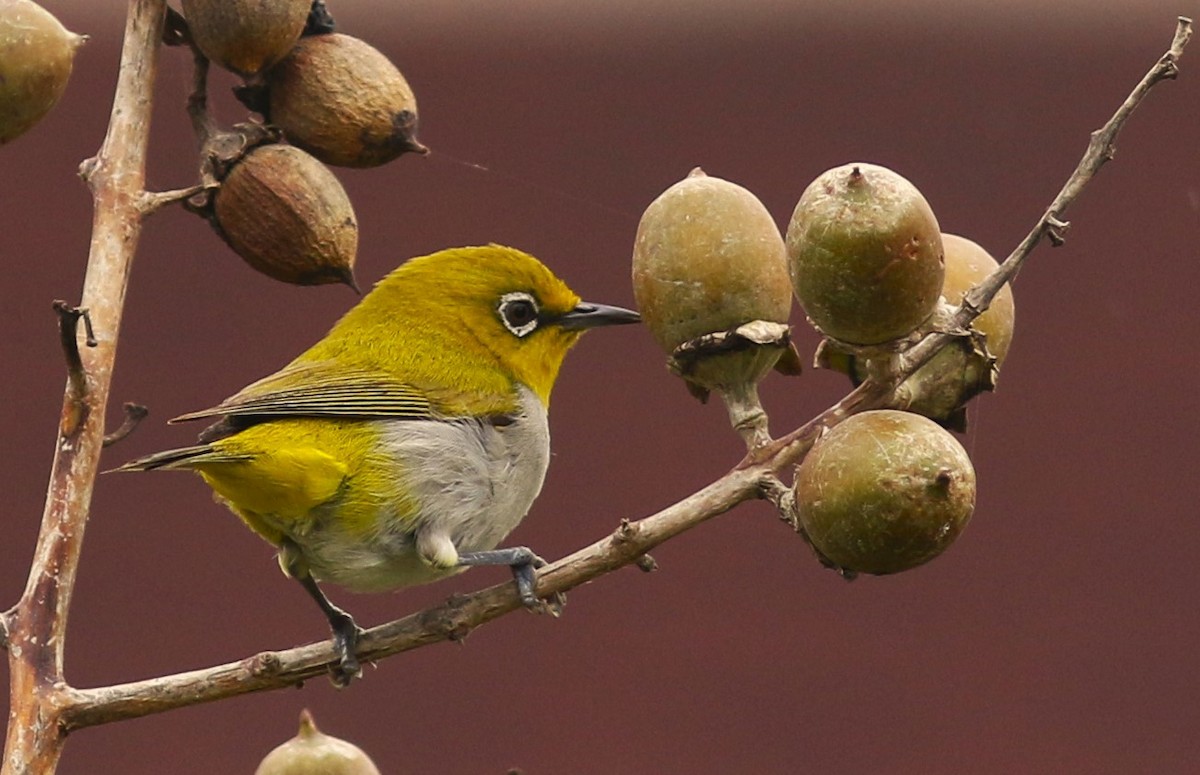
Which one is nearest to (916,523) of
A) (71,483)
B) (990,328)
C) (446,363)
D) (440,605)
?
(990,328)

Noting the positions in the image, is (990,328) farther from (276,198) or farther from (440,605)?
(276,198)

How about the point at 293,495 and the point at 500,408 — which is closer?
the point at 293,495

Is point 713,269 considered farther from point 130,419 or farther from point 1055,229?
point 130,419

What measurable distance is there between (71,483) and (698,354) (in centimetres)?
65

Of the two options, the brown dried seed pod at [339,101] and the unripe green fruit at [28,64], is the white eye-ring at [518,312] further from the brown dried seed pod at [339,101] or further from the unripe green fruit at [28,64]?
the unripe green fruit at [28,64]

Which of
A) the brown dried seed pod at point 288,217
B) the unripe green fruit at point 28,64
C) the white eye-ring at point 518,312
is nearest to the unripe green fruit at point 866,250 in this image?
the brown dried seed pod at point 288,217

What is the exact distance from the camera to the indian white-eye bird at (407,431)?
231cm

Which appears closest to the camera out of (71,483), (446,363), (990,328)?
(71,483)

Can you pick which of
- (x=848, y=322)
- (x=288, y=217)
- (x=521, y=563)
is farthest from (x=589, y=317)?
(x=848, y=322)

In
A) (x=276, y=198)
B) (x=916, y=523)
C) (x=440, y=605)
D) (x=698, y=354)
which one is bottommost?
(x=440, y=605)

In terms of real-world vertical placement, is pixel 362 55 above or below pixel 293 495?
above

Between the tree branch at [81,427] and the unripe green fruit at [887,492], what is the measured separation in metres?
0.67

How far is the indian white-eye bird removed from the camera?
2.31 m

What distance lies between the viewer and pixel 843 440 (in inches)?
56.2
